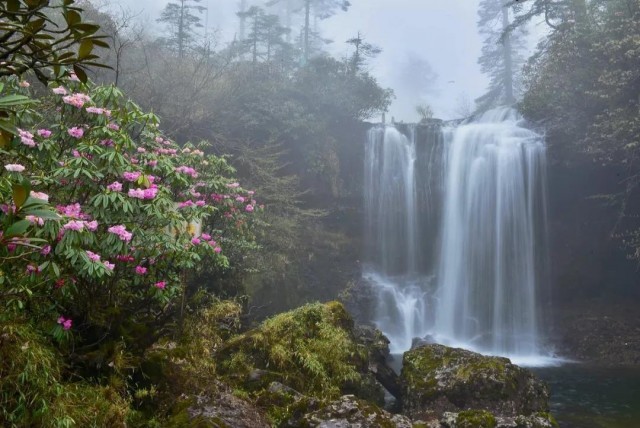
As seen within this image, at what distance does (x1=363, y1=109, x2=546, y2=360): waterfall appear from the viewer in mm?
16266

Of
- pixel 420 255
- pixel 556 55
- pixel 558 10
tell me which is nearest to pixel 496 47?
pixel 558 10

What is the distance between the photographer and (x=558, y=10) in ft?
58.2

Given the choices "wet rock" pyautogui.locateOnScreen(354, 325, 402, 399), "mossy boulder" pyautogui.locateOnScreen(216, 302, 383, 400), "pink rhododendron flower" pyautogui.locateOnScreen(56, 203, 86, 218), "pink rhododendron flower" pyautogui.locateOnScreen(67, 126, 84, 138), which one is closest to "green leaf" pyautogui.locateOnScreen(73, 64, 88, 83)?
"pink rhododendron flower" pyautogui.locateOnScreen(56, 203, 86, 218)

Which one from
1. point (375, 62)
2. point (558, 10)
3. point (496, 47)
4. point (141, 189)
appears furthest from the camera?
point (375, 62)

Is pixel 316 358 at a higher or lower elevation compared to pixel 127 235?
lower

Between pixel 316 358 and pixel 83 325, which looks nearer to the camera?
pixel 83 325

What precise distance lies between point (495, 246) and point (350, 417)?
13.9 m

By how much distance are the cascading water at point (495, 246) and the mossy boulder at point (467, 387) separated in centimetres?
816

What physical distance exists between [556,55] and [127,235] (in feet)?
54.1

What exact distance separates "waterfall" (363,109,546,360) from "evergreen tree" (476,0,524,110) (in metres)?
14.2

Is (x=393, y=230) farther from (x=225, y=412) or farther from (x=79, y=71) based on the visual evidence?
(x=79, y=71)

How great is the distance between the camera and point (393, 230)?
1831cm

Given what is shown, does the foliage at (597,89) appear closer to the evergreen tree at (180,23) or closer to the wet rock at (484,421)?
the wet rock at (484,421)

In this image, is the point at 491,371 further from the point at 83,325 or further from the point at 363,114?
the point at 363,114
